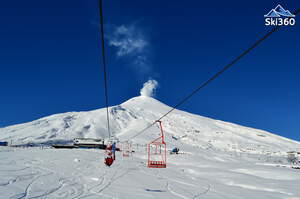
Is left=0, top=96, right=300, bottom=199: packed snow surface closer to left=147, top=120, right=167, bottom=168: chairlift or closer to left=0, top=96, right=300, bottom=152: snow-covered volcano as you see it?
left=0, top=96, right=300, bottom=152: snow-covered volcano

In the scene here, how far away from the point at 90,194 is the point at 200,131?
133639 mm

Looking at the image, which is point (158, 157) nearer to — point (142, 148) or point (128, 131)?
point (142, 148)

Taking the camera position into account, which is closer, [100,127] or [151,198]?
[151,198]

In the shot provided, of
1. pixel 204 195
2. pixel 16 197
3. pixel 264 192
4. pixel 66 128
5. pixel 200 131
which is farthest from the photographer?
pixel 200 131

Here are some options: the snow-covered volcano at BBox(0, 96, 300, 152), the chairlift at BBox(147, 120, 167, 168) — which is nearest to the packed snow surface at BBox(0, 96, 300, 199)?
the snow-covered volcano at BBox(0, 96, 300, 152)

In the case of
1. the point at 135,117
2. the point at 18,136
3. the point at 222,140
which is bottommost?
the point at 222,140

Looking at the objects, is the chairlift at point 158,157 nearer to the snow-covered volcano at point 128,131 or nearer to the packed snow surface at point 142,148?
the packed snow surface at point 142,148

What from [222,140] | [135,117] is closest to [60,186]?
[222,140]

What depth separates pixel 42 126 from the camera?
124 m

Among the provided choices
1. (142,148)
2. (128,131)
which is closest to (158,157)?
(142,148)

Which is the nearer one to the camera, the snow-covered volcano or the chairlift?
the chairlift

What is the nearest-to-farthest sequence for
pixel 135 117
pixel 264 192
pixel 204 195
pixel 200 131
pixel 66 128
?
pixel 204 195
pixel 264 192
pixel 66 128
pixel 200 131
pixel 135 117

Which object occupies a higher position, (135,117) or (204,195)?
(135,117)

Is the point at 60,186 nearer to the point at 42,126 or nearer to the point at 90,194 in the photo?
the point at 90,194
